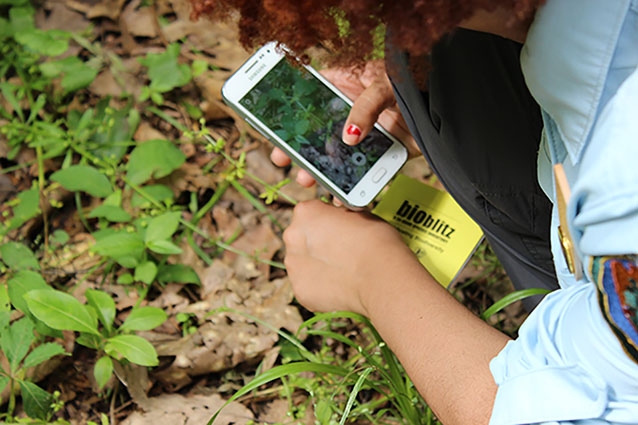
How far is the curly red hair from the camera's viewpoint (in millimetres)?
512

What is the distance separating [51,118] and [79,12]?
1.56 feet

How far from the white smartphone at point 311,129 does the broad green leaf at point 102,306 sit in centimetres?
49

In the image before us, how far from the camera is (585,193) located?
60cm

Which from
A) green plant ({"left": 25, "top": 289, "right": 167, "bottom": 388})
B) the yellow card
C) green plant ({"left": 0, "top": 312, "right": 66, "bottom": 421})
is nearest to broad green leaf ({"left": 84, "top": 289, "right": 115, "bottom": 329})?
green plant ({"left": 25, "top": 289, "right": 167, "bottom": 388})

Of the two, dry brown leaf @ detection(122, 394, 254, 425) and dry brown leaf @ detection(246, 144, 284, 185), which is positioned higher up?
dry brown leaf @ detection(246, 144, 284, 185)

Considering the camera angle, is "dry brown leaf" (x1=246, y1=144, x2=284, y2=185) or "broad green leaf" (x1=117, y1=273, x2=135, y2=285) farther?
"dry brown leaf" (x1=246, y1=144, x2=284, y2=185)

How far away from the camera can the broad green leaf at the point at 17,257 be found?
1.26m

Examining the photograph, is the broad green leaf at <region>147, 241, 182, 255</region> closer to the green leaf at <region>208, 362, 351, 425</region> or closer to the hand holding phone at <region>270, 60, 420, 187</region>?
the hand holding phone at <region>270, 60, 420, 187</region>

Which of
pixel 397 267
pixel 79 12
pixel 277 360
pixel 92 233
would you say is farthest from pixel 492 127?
pixel 79 12

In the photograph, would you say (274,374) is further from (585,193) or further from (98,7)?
(98,7)

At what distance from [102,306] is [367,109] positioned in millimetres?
687

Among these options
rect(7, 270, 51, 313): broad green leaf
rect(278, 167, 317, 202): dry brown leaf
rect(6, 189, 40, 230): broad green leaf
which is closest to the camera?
rect(7, 270, 51, 313): broad green leaf

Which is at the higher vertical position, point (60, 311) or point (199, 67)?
A: point (199, 67)

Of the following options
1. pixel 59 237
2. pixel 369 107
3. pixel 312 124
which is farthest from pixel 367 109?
pixel 59 237
